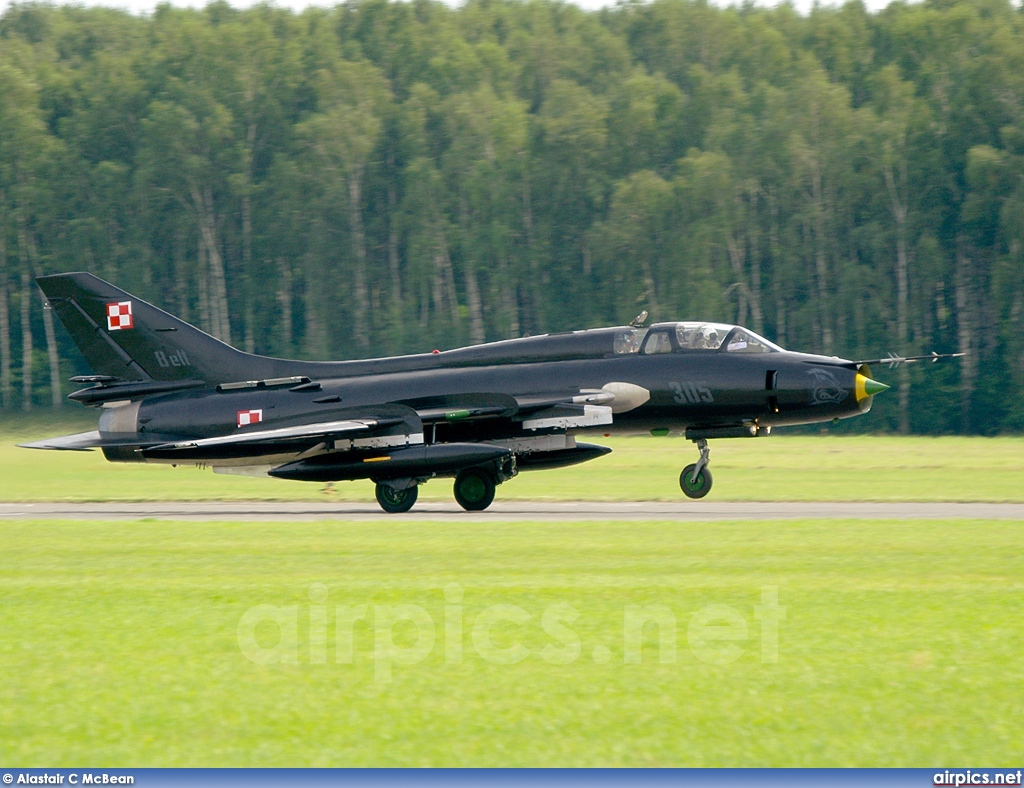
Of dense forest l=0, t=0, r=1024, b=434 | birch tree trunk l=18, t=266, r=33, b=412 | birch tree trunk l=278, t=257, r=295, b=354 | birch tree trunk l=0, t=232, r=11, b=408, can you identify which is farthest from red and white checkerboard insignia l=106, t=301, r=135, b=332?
birch tree trunk l=278, t=257, r=295, b=354

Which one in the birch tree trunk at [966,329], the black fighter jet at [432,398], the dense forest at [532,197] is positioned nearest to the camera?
the black fighter jet at [432,398]

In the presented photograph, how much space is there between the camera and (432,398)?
2080 centimetres

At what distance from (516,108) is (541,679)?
54641mm

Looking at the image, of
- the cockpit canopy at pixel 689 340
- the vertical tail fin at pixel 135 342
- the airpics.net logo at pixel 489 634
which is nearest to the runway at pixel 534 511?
the vertical tail fin at pixel 135 342

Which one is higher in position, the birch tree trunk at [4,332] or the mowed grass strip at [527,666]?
the birch tree trunk at [4,332]

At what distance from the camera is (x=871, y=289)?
53375 mm

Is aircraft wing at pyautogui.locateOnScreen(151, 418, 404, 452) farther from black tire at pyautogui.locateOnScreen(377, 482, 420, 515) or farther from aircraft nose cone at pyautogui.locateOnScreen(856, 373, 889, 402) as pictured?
aircraft nose cone at pyautogui.locateOnScreen(856, 373, 889, 402)

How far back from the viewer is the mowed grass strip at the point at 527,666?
7039 millimetres

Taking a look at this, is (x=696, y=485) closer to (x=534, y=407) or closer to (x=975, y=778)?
(x=534, y=407)

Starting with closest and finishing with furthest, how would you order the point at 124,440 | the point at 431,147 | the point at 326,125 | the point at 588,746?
1. the point at 588,746
2. the point at 124,440
3. the point at 326,125
4. the point at 431,147

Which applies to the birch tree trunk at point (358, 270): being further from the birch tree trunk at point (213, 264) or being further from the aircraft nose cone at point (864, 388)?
the aircraft nose cone at point (864, 388)

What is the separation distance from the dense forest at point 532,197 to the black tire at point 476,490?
31495 mm

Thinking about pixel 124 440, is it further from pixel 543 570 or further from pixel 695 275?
pixel 695 275

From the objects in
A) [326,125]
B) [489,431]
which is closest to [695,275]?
[326,125]
